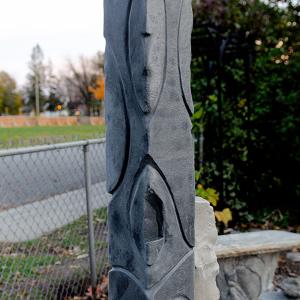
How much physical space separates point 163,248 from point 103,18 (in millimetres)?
1138

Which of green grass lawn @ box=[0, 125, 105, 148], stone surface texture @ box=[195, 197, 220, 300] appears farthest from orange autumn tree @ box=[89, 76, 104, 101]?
stone surface texture @ box=[195, 197, 220, 300]

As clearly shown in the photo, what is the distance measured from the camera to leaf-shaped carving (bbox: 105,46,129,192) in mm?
1963

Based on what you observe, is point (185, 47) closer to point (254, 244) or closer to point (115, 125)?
point (115, 125)

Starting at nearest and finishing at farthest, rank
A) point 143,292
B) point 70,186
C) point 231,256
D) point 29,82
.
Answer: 1. point 143,292
2. point 231,256
3. point 70,186
4. point 29,82

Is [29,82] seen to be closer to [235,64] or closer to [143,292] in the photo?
[235,64]

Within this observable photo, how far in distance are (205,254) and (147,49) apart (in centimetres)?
155

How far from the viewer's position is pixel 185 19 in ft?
6.55

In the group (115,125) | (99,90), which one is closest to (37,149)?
(115,125)

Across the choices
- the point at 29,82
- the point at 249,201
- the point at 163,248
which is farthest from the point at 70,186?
the point at 29,82

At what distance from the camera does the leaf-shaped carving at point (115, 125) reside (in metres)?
1.96

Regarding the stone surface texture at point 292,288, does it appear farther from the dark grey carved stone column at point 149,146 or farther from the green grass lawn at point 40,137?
the green grass lawn at point 40,137

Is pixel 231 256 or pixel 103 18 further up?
pixel 103 18

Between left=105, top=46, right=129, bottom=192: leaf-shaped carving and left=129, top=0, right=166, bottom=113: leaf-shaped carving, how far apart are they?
12 cm

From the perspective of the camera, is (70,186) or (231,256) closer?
(231,256)
